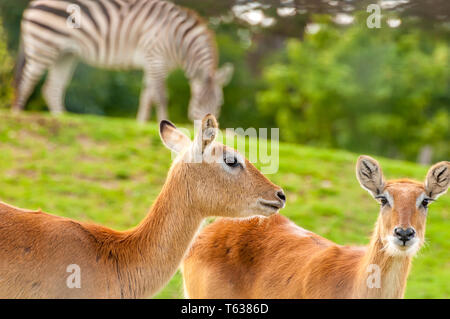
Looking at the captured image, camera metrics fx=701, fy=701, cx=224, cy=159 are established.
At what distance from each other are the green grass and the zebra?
1781 mm

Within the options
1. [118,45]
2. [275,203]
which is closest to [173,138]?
[275,203]

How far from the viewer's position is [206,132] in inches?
187

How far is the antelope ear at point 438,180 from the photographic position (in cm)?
499

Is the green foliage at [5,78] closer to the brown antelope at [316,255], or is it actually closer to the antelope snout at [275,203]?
the brown antelope at [316,255]

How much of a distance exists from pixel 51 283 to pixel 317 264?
2000 mm

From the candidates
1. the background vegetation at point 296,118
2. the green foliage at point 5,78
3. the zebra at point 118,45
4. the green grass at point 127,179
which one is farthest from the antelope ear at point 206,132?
the green foliage at point 5,78

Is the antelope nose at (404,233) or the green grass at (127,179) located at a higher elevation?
the antelope nose at (404,233)

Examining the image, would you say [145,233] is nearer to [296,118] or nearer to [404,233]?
[404,233]

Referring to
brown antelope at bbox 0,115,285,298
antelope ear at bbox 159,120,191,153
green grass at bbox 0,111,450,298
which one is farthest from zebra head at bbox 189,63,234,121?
brown antelope at bbox 0,115,285,298

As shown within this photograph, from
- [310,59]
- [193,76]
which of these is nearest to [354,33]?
[310,59]

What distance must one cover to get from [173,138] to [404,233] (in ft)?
6.17

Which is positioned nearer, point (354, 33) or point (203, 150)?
point (203, 150)
